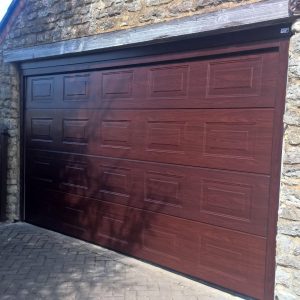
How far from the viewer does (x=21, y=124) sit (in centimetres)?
630

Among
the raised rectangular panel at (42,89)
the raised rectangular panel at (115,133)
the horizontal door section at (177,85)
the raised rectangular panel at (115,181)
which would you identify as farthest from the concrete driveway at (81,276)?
the raised rectangular panel at (42,89)

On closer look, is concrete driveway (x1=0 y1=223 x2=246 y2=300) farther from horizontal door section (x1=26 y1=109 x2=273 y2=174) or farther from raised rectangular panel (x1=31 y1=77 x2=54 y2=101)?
raised rectangular panel (x1=31 y1=77 x2=54 y2=101)

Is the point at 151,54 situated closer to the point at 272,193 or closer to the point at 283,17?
the point at 283,17

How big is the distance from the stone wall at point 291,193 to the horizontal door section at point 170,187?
0.89 feet

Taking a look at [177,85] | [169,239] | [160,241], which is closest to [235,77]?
[177,85]

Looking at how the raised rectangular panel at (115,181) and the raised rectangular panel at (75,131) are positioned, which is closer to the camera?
the raised rectangular panel at (115,181)

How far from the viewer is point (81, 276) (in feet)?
13.9

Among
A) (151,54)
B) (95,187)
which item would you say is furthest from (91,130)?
(151,54)

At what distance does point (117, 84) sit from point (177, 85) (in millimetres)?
942

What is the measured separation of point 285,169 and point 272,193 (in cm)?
31

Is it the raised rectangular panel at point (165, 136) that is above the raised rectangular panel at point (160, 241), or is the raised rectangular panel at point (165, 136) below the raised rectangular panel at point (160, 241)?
above

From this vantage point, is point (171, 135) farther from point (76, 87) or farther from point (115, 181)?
point (76, 87)

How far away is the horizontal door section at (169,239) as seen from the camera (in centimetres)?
373

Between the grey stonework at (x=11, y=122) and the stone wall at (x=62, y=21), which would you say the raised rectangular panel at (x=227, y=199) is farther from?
the grey stonework at (x=11, y=122)
